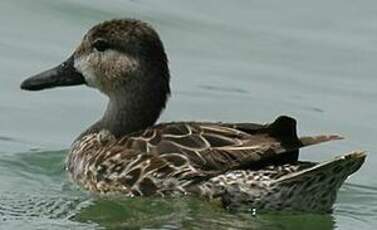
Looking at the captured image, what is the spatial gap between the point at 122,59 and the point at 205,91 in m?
2.87

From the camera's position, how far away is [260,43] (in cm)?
1602

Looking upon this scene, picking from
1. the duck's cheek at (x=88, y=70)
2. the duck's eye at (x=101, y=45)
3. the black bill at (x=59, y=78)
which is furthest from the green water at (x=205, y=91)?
the duck's eye at (x=101, y=45)

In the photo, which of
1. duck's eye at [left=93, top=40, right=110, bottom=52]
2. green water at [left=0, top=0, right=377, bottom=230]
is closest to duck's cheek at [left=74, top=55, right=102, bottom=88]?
duck's eye at [left=93, top=40, right=110, bottom=52]

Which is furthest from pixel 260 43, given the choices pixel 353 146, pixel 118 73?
pixel 118 73

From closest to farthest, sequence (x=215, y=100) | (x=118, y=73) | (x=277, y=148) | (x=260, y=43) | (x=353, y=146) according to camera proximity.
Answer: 1. (x=277, y=148)
2. (x=118, y=73)
3. (x=353, y=146)
4. (x=215, y=100)
5. (x=260, y=43)

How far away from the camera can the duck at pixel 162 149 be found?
34.5ft

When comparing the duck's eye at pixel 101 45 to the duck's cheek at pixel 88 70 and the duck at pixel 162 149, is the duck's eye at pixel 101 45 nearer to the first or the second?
the duck at pixel 162 149

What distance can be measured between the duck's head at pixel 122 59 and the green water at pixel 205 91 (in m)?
0.76

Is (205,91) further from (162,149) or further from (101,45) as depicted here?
(162,149)

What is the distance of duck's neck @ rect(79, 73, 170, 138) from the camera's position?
38.7 ft

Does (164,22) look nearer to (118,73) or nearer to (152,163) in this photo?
(118,73)

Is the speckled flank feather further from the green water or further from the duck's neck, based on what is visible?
the duck's neck

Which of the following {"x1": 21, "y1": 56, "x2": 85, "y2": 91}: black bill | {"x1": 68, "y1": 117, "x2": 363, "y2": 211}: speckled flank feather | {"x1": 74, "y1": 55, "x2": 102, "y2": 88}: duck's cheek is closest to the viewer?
{"x1": 68, "y1": 117, "x2": 363, "y2": 211}: speckled flank feather

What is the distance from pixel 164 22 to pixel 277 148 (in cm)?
618
